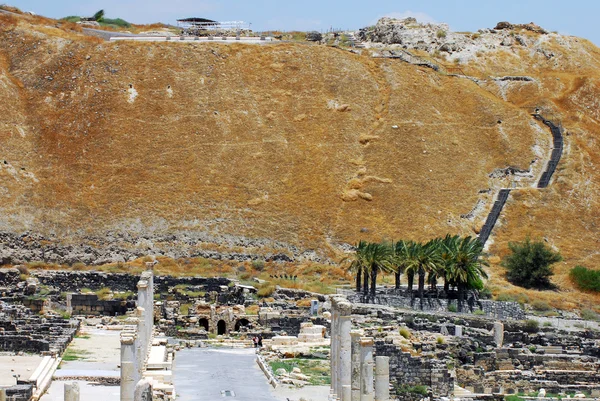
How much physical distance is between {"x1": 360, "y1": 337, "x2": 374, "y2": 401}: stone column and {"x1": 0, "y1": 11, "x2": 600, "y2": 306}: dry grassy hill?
147 ft

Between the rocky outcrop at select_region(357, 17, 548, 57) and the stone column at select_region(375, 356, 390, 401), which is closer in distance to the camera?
the stone column at select_region(375, 356, 390, 401)

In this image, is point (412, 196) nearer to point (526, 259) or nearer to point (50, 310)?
point (526, 259)

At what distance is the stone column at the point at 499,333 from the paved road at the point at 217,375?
10731 millimetres

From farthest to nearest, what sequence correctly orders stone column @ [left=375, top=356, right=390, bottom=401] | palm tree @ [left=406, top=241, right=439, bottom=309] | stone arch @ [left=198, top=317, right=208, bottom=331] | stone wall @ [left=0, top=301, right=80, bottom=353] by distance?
palm tree @ [left=406, top=241, right=439, bottom=309] → stone arch @ [left=198, top=317, right=208, bottom=331] → stone wall @ [left=0, top=301, right=80, bottom=353] → stone column @ [left=375, top=356, right=390, bottom=401]

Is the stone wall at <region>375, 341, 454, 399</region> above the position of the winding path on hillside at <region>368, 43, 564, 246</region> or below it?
below

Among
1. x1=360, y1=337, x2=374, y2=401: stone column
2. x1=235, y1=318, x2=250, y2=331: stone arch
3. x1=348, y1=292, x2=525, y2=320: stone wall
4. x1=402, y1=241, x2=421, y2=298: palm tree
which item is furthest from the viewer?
x1=402, y1=241, x2=421, y2=298: palm tree

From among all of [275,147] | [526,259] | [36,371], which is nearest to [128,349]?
[36,371]

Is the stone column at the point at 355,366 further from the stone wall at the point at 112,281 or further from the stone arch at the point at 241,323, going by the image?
the stone wall at the point at 112,281

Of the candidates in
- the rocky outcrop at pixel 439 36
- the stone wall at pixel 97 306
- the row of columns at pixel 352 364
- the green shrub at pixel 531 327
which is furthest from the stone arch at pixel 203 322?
the rocky outcrop at pixel 439 36

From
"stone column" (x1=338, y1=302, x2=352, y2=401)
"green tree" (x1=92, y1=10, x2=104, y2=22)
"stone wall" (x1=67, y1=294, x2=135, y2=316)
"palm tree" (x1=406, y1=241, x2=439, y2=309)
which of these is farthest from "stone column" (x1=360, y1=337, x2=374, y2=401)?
"green tree" (x1=92, y1=10, x2=104, y2=22)

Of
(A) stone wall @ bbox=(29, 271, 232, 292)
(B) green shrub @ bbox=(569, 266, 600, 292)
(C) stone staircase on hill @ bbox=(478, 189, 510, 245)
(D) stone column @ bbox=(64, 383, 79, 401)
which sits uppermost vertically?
(C) stone staircase on hill @ bbox=(478, 189, 510, 245)

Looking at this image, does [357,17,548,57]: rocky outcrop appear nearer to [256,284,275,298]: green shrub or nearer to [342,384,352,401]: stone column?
[256,284,275,298]: green shrub

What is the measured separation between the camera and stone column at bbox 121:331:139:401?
1351 inches

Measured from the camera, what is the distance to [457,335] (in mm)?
59406
